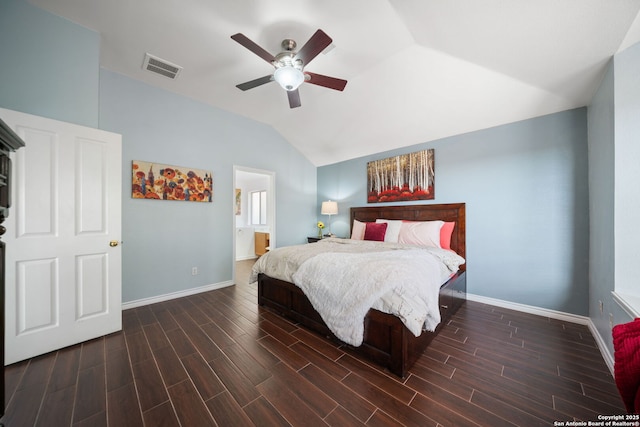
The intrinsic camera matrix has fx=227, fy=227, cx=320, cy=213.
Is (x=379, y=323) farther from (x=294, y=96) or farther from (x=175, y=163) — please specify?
(x=175, y=163)

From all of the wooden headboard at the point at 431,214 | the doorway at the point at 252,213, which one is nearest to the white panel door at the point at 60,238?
the doorway at the point at 252,213

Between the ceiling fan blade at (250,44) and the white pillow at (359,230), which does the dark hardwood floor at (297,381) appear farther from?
the ceiling fan blade at (250,44)

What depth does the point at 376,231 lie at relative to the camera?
12.1ft

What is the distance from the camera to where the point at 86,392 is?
4.97ft

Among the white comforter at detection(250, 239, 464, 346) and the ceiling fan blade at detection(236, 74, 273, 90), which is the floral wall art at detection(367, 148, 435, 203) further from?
the ceiling fan blade at detection(236, 74, 273, 90)

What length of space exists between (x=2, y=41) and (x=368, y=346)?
408 centimetres

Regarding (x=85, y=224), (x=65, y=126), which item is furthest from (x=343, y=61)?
(x=85, y=224)

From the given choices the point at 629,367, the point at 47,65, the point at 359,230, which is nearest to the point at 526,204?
the point at 359,230

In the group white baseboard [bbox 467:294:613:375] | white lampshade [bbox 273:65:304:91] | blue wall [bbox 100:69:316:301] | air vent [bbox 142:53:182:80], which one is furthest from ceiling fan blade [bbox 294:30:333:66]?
white baseboard [bbox 467:294:613:375]

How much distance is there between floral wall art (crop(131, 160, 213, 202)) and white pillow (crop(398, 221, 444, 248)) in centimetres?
310

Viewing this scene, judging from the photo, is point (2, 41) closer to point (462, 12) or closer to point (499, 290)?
point (462, 12)

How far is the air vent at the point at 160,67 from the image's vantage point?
2668 mm

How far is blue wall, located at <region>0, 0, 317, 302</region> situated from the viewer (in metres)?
2.08

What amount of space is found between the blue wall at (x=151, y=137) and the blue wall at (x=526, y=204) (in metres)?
3.19
